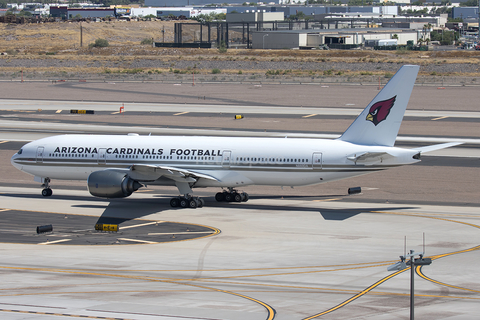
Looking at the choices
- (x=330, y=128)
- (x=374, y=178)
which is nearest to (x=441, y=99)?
(x=330, y=128)

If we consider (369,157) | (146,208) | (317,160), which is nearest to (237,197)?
(146,208)

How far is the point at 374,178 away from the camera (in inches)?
2064

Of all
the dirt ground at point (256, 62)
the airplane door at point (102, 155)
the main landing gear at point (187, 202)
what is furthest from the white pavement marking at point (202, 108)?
the dirt ground at point (256, 62)

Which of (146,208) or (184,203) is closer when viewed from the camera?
(184,203)

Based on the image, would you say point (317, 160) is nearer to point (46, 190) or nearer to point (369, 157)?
point (369, 157)

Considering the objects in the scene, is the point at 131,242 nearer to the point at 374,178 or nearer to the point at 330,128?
the point at 374,178

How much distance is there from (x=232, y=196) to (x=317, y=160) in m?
7.33

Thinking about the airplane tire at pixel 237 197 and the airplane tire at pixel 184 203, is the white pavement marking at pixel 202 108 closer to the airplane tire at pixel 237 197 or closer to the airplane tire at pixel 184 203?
the airplane tire at pixel 237 197

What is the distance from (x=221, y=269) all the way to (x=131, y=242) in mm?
7533

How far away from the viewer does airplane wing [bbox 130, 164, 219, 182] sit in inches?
1617

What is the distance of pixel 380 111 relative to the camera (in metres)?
40.8

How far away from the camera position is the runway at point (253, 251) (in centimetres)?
2372

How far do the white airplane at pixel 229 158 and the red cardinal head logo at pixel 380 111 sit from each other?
0.06m

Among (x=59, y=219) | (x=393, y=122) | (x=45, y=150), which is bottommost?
(x=59, y=219)
